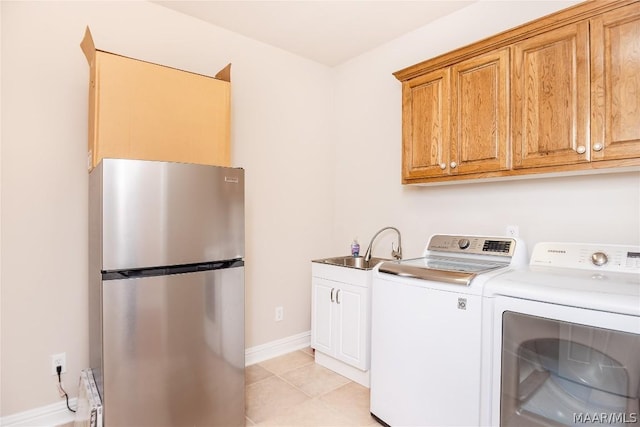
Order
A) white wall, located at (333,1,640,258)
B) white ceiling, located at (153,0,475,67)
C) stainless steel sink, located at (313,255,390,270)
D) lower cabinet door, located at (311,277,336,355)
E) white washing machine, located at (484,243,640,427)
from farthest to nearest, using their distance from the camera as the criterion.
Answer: stainless steel sink, located at (313,255,390,270)
lower cabinet door, located at (311,277,336,355)
white ceiling, located at (153,0,475,67)
white wall, located at (333,1,640,258)
white washing machine, located at (484,243,640,427)

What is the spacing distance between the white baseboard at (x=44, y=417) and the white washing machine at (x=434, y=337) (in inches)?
70.7

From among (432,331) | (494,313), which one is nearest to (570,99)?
(494,313)

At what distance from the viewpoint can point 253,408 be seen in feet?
7.16

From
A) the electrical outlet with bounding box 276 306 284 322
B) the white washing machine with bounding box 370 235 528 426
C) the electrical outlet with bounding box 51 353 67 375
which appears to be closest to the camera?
the white washing machine with bounding box 370 235 528 426

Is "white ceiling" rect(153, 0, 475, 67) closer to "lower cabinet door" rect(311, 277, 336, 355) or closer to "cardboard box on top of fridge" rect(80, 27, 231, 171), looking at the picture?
"cardboard box on top of fridge" rect(80, 27, 231, 171)

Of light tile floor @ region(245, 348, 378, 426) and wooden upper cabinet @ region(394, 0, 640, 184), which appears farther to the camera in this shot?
light tile floor @ region(245, 348, 378, 426)

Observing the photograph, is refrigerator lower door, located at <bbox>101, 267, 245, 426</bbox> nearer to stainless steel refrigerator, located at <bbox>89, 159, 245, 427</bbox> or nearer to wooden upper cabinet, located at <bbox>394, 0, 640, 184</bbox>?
stainless steel refrigerator, located at <bbox>89, 159, 245, 427</bbox>

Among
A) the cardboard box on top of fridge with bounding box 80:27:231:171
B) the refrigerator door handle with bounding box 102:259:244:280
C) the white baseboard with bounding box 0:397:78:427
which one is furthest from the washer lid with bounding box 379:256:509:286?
the white baseboard with bounding box 0:397:78:427

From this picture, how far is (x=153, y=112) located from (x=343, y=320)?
184cm

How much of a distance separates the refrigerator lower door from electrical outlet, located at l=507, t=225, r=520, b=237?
1664mm

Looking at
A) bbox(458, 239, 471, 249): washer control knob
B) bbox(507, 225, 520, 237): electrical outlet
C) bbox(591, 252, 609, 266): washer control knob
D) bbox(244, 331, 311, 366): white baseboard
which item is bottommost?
bbox(244, 331, 311, 366): white baseboard

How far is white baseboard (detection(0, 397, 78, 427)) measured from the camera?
74.5 inches

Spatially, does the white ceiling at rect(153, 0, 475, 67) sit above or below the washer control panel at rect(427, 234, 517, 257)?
above

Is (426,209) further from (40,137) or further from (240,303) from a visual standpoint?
(40,137)
